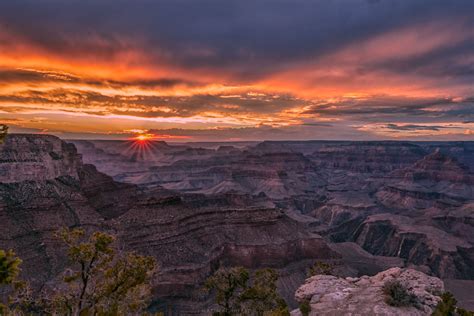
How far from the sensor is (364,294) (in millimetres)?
33938

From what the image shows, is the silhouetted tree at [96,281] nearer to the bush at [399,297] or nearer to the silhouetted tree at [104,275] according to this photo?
the silhouetted tree at [104,275]

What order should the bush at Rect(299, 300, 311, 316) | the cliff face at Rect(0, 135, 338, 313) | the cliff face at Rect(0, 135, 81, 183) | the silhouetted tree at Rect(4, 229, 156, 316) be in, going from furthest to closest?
the cliff face at Rect(0, 135, 81, 183) < the cliff face at Rect(0, 135, 338, 313) < the bush at Rect(299, 300, 311, 316) < the silhouetted tree at Rect(4, 229, 156, 316)

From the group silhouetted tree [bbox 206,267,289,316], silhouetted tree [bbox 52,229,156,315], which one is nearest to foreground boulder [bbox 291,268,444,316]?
silhouetted tree [bbox 206,267,289,316]

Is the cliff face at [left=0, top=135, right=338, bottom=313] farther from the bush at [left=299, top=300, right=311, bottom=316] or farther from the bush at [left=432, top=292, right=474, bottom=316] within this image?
the bush at [left=432, top=292, right=474, bottom=316]

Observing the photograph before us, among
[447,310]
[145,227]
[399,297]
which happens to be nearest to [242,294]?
[399,297]

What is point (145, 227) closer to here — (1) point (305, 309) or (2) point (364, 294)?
(1) point (305, 309)

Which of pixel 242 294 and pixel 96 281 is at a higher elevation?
pixel 96 281

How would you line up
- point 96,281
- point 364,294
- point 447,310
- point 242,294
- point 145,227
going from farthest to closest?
point 145,227
point 242,294
point 364,294
point 447,310
point 96,281

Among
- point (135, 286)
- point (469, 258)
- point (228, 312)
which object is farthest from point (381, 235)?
point (135, 286)

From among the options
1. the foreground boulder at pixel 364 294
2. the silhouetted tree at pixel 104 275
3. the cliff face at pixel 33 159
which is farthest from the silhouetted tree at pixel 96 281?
the cliff face at pixel 33 159

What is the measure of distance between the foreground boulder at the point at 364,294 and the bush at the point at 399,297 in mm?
373

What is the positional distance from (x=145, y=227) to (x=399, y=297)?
56536 millimetres

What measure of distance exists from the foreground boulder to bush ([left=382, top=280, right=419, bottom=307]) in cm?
37

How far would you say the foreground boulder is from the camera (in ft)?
99.9
